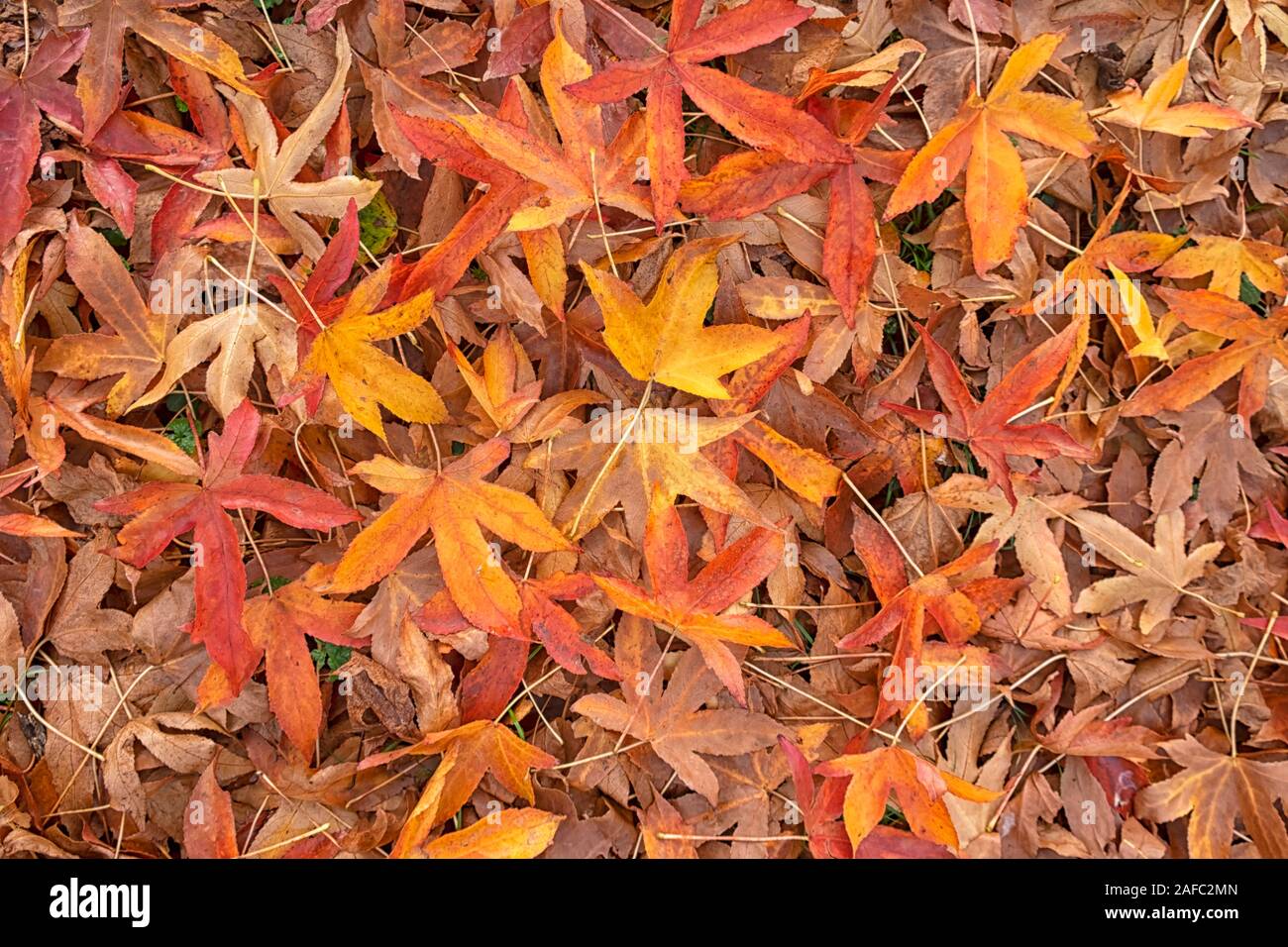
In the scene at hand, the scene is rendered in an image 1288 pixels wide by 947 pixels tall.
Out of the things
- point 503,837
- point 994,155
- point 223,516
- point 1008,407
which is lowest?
point 503,837

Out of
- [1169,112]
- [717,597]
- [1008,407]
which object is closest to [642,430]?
[717,597]

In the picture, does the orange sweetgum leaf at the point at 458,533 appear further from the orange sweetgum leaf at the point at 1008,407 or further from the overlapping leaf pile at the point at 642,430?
the orange sweetgum leaf at the point at 1008,407

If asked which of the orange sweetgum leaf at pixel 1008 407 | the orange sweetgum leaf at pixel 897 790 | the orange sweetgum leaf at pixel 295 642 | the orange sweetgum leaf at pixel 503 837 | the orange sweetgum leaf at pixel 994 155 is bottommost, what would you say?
the orange sweetgum leaf at pixel 503 837

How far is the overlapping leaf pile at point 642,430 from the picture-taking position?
824 millimetres

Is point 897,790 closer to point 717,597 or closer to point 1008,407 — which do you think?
point 717,597

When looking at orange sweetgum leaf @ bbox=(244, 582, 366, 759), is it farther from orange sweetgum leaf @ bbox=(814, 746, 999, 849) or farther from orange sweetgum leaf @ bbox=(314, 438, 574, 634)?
orange sweetgum leaf @ bbox=(814, 746, 999, 849)

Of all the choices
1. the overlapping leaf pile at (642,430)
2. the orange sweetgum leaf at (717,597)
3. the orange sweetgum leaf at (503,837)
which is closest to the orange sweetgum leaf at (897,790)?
the overlapping leaf pile at (642,430)

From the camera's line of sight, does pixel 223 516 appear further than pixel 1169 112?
No

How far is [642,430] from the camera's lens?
2.74 ft

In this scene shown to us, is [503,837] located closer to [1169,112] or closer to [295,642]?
[295,642]

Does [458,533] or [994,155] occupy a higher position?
[994,155]

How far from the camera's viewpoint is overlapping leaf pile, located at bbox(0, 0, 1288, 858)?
2.70 ft

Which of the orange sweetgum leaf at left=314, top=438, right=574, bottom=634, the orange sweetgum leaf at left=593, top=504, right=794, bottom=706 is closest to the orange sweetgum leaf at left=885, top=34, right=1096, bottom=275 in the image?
the orange sweetgum leaf at left=593, top=504, right=794, bottom=706

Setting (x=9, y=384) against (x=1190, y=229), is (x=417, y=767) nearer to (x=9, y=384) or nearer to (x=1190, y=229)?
(x=9, y=384)
